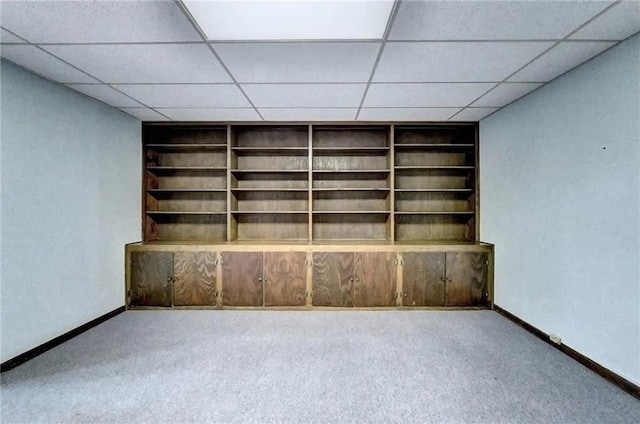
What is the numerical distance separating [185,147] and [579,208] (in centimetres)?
406

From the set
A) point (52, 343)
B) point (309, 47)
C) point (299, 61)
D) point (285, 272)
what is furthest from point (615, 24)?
point (52, 343)

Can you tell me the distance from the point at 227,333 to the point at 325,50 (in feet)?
8.24

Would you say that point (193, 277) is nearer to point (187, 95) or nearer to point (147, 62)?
point (187, 95)

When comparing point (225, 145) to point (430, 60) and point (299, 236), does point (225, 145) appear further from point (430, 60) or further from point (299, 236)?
point (430, 60)

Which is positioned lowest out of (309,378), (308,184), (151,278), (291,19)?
(309,378)

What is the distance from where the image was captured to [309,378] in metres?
2.08

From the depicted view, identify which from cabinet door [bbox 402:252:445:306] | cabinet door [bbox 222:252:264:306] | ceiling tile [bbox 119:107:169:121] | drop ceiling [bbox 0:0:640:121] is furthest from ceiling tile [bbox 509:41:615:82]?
ceiling tile [bbox 119:107:169:121]

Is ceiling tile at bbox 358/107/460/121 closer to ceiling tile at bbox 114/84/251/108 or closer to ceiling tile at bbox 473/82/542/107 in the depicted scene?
ceiling tile at bbox 473/82/542/107

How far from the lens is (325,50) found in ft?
6.52

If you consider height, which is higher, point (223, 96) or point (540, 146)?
point (223, 96)

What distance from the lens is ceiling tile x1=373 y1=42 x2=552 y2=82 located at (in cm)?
196

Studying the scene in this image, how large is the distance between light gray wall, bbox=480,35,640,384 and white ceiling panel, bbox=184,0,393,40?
1.67 metres

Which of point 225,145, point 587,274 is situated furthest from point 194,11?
point 587,274

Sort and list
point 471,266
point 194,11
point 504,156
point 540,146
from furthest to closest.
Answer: point 471,266 < point 504,156 < point 540,146 < point 194,11
